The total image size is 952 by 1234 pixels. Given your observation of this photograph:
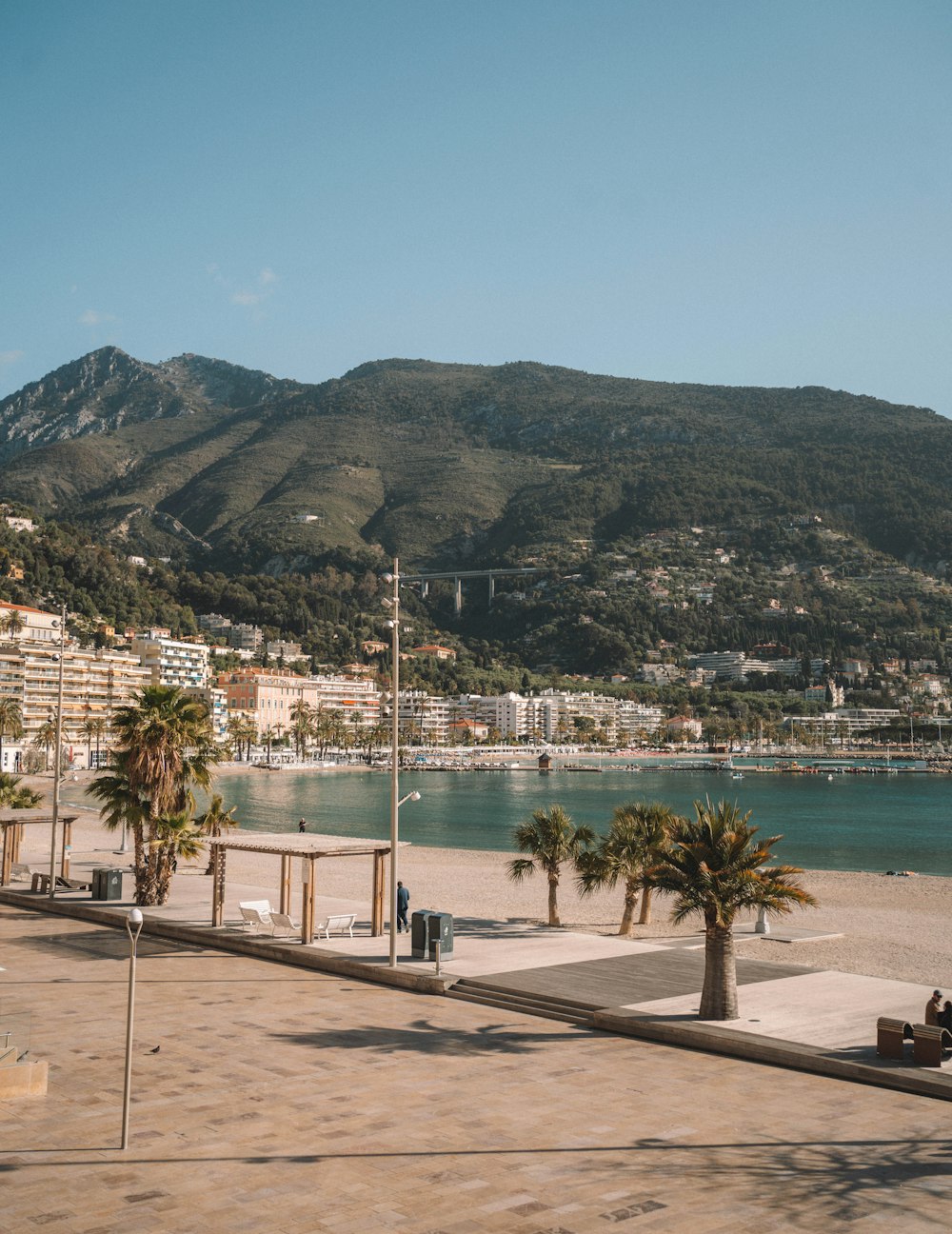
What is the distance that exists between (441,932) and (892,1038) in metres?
7.94

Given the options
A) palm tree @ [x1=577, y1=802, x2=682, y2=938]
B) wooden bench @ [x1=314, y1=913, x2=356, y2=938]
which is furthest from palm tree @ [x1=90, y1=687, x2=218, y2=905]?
palm tree @ [x1=577, y1=802, x2=682, y2=938]

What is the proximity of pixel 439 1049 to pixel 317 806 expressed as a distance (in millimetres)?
76690

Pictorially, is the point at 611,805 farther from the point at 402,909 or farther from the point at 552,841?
the point at 402,909

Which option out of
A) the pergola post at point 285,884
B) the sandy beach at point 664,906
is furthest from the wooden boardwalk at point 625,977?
the pergola post at point 285,884

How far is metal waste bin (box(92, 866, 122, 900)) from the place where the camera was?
86.4 ft

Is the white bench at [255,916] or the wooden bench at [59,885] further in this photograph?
the wooden bench at [59,885]

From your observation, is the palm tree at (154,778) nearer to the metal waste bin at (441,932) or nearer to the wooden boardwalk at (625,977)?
the metal waste bin at (441,932)

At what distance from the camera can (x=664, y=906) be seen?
31.6 m

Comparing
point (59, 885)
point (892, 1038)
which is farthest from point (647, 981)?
point (59, 885)

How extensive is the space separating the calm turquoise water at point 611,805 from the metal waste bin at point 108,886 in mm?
33639

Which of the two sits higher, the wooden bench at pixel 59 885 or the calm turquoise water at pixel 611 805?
A: the wooden bench at pixel 59 885

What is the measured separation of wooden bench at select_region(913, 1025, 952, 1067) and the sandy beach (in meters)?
7.18

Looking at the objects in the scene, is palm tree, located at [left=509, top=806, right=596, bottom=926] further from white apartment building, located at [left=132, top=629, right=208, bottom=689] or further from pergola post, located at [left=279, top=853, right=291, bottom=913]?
white apartment building, located at [left=132, top=629, right=208, bottom=689]

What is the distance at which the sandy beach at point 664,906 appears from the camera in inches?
907
